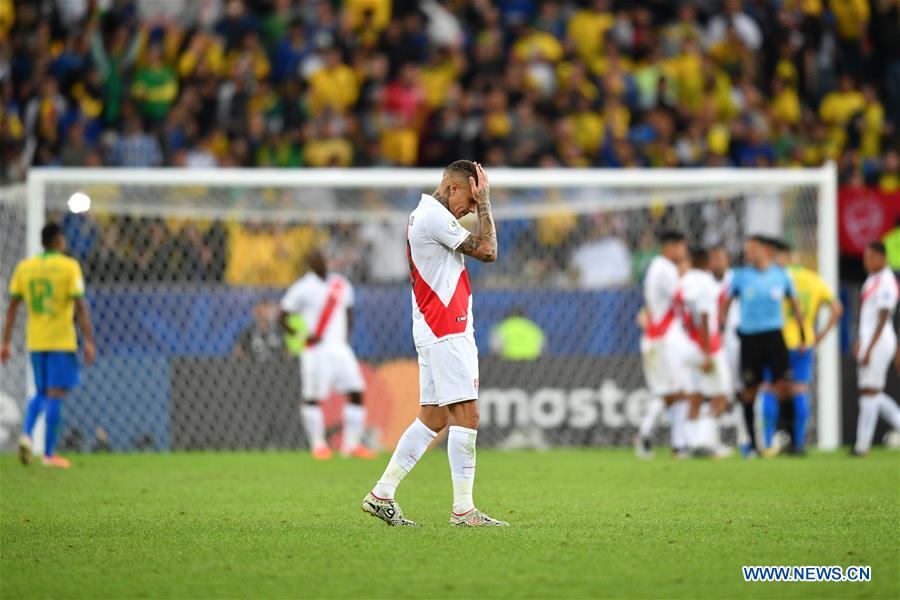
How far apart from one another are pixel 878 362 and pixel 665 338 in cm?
253

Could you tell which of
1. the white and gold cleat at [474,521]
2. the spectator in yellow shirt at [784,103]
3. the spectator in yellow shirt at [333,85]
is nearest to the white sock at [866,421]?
the spectator in yellow shirt at [784,103]

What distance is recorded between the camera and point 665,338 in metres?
17.0

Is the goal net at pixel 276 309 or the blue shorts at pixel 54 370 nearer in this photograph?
the blue shorts at pixel 54 370

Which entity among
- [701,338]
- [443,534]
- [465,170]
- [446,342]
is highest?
[465,170]

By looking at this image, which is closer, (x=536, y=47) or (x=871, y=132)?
(x=871, y=132)

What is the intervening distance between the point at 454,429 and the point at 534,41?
1619 centimetres

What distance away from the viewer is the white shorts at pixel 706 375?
1709cm

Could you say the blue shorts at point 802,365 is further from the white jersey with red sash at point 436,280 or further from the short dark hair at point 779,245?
the white jersey with red sash at point 436,280

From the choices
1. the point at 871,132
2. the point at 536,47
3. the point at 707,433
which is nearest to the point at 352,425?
the point at 707,433

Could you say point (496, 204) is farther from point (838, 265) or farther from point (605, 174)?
point (838, 265)

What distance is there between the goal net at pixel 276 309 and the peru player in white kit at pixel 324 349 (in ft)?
4.04

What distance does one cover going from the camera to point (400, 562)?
294 inches

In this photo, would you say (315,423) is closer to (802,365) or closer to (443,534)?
(802,365)

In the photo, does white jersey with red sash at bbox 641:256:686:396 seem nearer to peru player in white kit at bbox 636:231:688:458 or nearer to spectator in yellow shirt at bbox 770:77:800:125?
peru player in white kit at bbox 636:231:688:458
